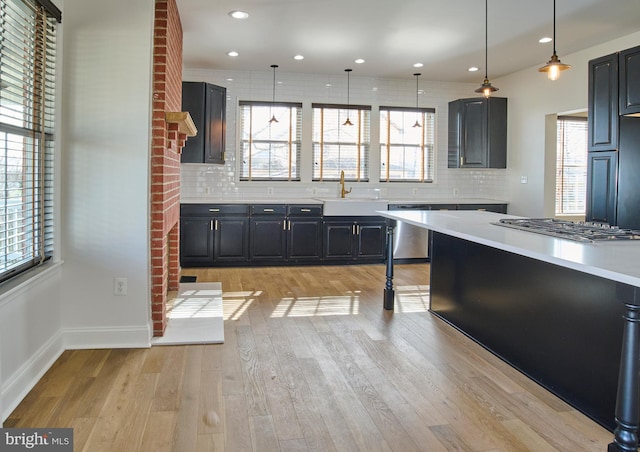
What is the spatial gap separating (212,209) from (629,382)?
530cm

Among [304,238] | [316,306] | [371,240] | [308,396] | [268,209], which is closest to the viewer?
[308,396]

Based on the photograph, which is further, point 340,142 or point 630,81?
point 340,142

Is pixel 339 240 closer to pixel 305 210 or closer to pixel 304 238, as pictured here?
pixel 304 238

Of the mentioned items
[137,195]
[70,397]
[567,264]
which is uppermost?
[137,195]

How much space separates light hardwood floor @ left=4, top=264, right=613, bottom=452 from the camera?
231cm

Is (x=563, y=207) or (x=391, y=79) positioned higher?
(x=391, y=79)

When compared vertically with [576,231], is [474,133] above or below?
above

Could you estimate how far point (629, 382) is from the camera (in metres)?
2.07

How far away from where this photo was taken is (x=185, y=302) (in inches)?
188

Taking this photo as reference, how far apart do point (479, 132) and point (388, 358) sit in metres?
5.01

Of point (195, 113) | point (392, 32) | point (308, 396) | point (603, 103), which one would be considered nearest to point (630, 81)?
point (603, 103)

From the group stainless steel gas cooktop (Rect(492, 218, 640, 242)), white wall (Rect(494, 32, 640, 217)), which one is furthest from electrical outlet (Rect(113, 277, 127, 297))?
white wall (Rect(494, 32, 640, 217))

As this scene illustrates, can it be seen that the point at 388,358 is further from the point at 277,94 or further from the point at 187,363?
the point at 277,94

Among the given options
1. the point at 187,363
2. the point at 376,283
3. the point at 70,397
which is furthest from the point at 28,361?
the point at 376,283
